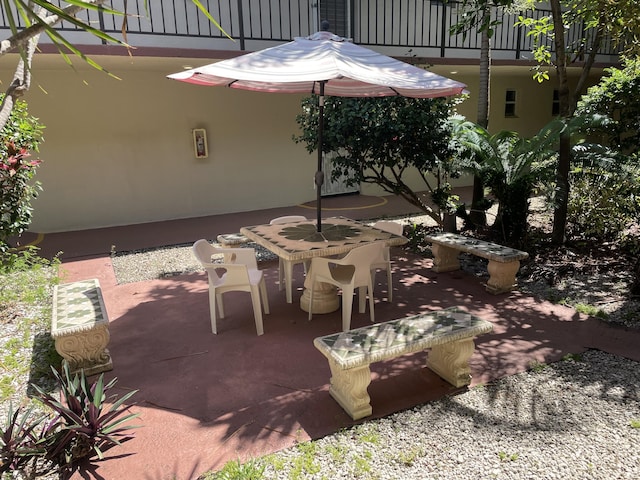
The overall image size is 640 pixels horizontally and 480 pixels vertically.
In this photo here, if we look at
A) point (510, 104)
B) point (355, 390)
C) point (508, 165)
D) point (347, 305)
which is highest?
point (510, 104)

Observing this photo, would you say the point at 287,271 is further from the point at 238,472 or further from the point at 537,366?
the point at 238,472

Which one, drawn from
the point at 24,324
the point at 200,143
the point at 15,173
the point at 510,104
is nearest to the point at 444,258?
the point at 24,324

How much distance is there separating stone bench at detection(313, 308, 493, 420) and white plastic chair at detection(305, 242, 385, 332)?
91 cm

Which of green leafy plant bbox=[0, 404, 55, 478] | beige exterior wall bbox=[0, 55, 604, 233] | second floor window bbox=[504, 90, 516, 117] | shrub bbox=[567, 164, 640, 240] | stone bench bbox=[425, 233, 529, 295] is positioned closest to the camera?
green leafy plant bbox=[0, 404, 55, 478]

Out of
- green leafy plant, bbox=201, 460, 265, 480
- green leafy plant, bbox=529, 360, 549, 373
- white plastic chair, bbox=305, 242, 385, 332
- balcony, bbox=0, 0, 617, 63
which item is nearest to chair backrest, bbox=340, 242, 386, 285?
white plastic chair, bbox=305, 242, 385, 332

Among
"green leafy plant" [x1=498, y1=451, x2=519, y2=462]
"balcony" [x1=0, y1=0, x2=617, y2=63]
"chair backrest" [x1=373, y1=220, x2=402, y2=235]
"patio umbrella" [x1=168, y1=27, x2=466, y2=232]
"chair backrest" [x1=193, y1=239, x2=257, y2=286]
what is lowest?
"green leafy plant" [x1=498, y1=451, x2=519, y2=462]

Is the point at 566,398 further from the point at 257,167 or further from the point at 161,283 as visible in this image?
the point at 257,167

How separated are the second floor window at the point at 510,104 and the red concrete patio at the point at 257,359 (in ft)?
31.3

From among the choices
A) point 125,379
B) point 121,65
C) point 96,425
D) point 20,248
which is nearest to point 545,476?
point 96,425

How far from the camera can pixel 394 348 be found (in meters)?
3.30

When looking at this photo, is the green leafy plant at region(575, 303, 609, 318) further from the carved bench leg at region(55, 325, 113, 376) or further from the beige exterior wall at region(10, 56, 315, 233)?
the beige exterior wall at region(10, 56, 315, 233)

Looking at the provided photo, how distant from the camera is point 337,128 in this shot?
6484 millimetres

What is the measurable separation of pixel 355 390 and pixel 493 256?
122 inches

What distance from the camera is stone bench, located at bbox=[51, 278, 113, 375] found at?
148 inches
